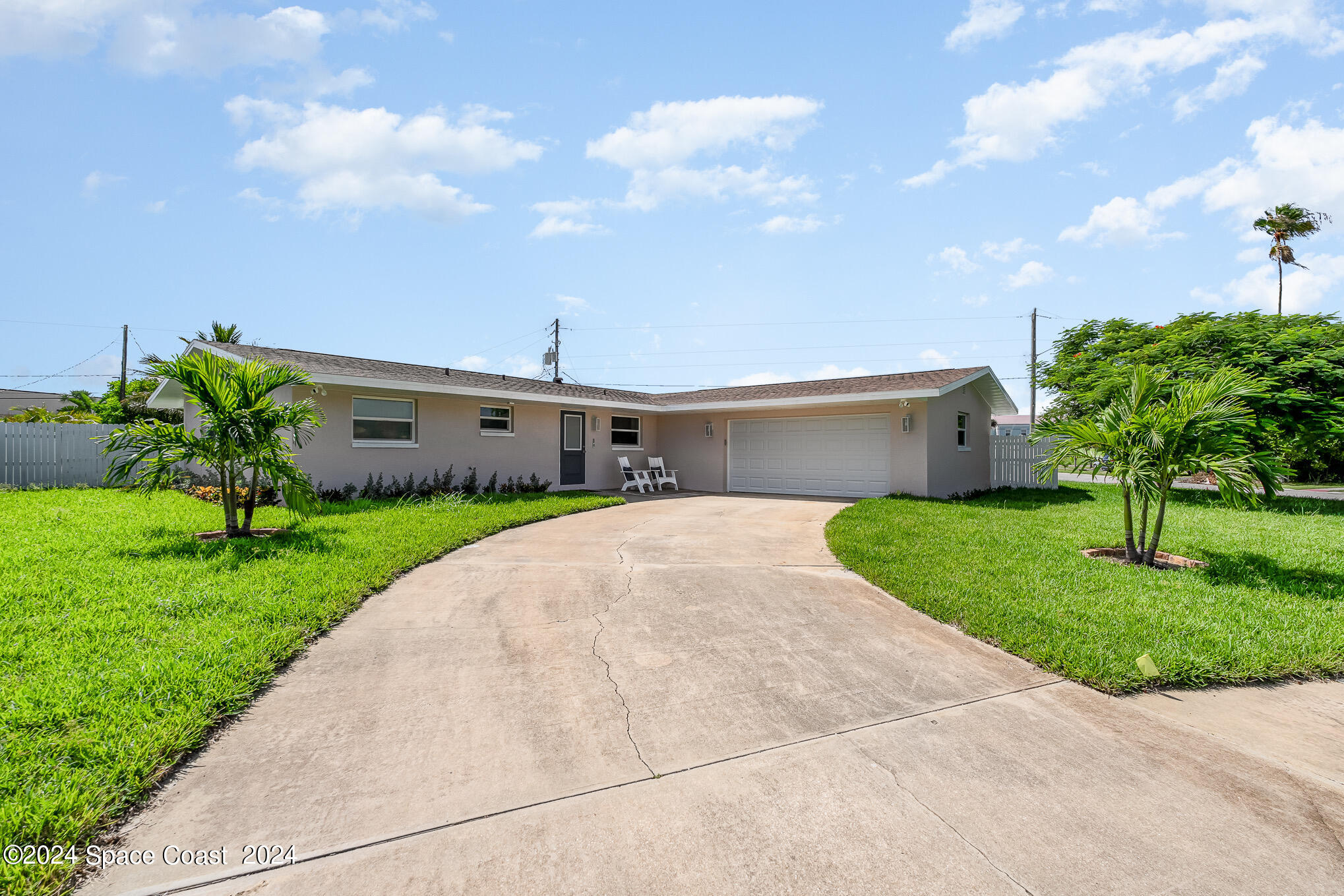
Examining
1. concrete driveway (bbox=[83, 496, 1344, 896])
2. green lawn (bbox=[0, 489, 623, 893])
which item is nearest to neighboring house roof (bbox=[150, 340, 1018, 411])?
green lawn (bbox=[0, 489, 623, 893])

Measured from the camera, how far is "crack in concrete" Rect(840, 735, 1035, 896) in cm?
209

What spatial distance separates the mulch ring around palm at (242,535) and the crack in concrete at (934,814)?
24.7ft

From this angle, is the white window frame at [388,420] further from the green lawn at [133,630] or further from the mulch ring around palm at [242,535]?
the mulch ring around palm at [242,535]

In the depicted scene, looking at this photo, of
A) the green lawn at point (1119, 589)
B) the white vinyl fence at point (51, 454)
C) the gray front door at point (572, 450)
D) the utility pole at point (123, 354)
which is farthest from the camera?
the utility pole at point (123, 354)

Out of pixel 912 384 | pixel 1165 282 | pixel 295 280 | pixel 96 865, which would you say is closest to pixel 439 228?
pixel 295 280

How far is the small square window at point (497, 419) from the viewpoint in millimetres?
Answer: 14016

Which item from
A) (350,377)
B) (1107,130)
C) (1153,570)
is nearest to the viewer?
(1153,570)

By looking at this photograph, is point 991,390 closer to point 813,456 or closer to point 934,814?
point 813,456

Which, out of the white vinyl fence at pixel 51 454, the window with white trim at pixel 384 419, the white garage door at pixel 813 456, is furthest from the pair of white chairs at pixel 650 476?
the white vinyl fence at pixel 51 454

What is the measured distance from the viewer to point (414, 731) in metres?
3.10

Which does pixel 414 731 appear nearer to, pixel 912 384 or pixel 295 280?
pixel 912 384

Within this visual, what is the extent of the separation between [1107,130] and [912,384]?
569 cm

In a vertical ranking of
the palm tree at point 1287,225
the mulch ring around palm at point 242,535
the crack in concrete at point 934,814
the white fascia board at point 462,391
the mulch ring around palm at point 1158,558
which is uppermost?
the palm tree at point 1287,225

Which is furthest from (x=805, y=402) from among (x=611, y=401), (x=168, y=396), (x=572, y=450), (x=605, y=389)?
(x=168, y=396)
